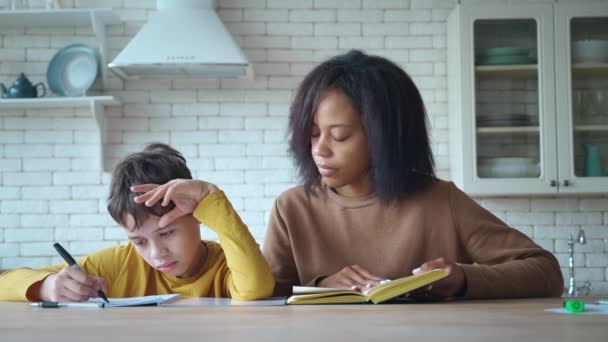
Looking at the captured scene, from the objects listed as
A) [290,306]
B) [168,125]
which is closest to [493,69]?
[168,125]

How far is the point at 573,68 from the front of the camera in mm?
4051

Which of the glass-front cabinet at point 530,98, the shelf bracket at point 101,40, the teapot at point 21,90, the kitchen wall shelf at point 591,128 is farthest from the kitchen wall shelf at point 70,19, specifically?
the kitchen wall shelf at point 591,128

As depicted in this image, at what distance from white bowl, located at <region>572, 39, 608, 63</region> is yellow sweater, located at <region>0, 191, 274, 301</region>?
2648mm

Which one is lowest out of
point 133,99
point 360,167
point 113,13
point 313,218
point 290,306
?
point 290,306

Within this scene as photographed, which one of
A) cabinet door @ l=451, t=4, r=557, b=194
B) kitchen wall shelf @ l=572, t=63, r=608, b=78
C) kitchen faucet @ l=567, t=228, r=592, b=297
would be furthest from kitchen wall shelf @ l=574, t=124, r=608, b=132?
kitchen faucet @ l=567, t=228, r=592, b=297

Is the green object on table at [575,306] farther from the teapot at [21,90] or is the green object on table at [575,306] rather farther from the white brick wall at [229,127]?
the teapot at [21,90]

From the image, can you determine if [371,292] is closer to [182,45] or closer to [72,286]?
[72,286]

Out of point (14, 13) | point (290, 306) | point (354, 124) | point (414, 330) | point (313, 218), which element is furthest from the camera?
point (14, 13)

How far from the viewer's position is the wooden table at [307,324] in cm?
110

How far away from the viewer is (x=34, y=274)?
184 centimetres

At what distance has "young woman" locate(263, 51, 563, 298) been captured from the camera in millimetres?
1876

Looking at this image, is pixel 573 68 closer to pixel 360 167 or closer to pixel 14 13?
pixel 360 167

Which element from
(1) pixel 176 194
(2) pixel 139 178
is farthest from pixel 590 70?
(1) pixel 176 194

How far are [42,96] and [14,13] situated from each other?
43 centimetres
